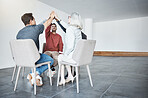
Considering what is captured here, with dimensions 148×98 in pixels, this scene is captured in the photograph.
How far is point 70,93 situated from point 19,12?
4262mm

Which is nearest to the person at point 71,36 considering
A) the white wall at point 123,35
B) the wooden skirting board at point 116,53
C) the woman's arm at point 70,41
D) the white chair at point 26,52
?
the woman's arm at point 70,41

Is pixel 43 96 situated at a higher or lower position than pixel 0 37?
lower

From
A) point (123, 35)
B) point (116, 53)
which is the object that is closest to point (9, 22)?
point (116, 53)

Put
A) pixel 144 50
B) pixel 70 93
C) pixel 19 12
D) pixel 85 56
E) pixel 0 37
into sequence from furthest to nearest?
pixel 144 50, pixel 19 12, pixel 0 37, pixel 85 56, pixel 70 93

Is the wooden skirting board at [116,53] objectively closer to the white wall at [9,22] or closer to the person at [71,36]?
the white wall at [9,22]

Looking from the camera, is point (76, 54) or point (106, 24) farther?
point (106, 24)

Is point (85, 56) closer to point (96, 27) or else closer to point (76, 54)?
point (76, 54)

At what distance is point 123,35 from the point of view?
9562mm

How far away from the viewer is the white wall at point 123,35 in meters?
8.98

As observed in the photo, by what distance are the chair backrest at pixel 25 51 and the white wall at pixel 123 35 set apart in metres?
9.05

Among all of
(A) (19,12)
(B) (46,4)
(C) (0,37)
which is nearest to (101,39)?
(B) (46,4)

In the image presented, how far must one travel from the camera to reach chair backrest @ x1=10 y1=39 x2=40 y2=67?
5.57 ft

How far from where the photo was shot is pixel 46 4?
615 cm

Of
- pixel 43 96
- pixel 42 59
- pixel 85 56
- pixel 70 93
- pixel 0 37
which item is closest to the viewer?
pixel 43 96
